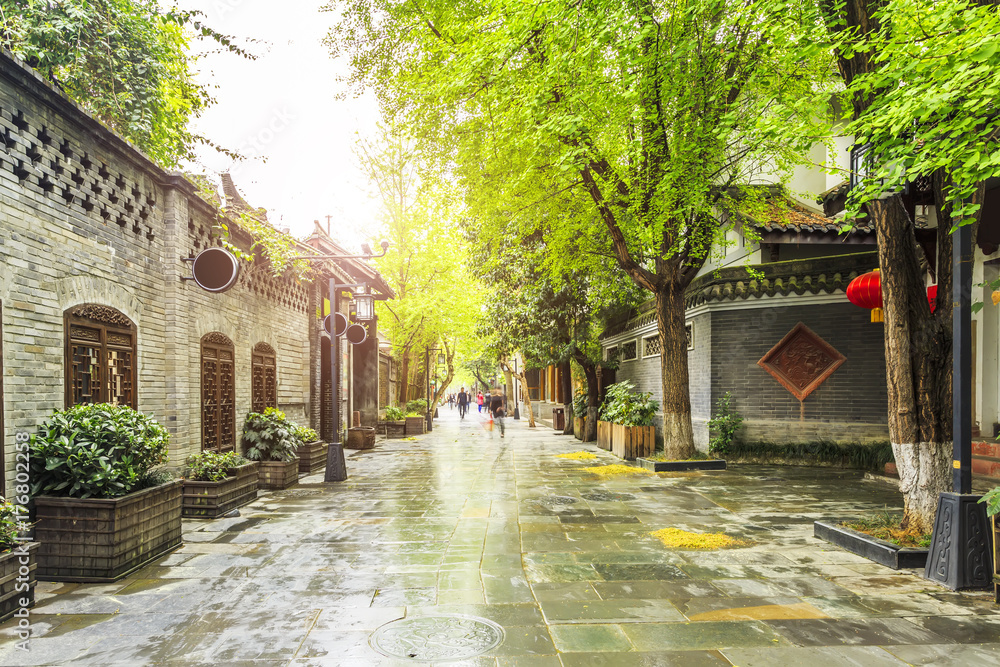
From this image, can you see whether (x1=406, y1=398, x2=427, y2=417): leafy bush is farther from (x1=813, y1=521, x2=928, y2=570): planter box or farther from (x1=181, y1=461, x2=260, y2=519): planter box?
(x1=813, y1=521, x2=928, y2=570): planter box

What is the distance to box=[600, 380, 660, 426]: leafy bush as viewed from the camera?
44.5 feet

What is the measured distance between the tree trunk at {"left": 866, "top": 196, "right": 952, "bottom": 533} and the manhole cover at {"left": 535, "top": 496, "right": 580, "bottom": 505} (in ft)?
14.0

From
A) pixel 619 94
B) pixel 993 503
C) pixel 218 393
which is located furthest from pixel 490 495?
pixel 619 94

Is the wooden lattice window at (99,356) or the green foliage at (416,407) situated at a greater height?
the wooden lattice window at (99,356)

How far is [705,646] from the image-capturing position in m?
3.77

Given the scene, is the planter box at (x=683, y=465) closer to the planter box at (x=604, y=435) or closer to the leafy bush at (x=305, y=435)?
the planter box at (x=604, y=435)

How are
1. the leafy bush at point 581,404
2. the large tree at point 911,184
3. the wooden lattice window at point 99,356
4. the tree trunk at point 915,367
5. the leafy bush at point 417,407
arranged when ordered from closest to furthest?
1. the large tree at point 911,184
2. the tree trunk at point 915,367
3. the wooden lattice window at point 99,356
4. the leafy bush at point 581,404
5. the leafy bush at point 417,407

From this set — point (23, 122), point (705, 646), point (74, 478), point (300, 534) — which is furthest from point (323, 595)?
point (23, 122)

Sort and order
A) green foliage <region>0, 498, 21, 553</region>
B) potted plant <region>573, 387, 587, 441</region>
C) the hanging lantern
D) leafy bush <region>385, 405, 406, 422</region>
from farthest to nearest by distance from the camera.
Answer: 1. leafy bush <region>385, 405, 406, 422</region>
2. potted plant <region>573, 387, 587, 441</region>
3. the hanging lantern
4. green foliage <region>0, 498, 21, 553</region>

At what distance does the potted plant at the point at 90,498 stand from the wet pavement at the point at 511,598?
0.26 metres

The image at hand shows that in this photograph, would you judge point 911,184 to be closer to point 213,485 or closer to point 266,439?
point 213,485

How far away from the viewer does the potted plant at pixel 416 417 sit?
22.3 m

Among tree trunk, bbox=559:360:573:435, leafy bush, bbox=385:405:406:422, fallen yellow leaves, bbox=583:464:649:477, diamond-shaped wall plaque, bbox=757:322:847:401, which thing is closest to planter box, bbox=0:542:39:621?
fallen yellow leaves, bbox=583:464:649:477

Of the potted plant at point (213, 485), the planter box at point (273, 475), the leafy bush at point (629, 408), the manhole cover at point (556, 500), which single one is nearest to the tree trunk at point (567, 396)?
the leafy bush at point (629, 408)
